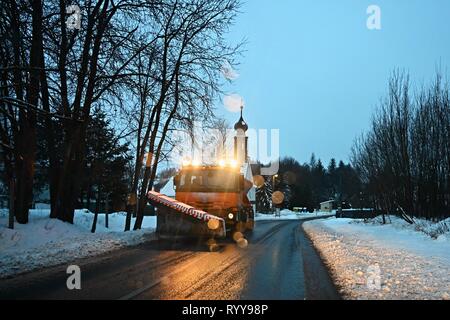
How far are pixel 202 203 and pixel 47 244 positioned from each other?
704 cm

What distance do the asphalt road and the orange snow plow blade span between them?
3200 mm

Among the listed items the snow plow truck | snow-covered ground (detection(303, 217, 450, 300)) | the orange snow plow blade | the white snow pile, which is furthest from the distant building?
the orange snow plow blade

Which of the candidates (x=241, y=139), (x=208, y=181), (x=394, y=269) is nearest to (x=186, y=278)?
(x=394, y=269)

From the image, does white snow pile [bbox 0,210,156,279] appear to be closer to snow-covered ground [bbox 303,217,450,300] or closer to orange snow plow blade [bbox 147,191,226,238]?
orange snow plow blade [bbox 147,191,226,238]

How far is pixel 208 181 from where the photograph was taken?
64.0 feet

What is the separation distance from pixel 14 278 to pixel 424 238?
14443mm

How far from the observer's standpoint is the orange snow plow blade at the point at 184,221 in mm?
16422

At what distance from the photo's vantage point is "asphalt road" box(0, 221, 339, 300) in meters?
7.18

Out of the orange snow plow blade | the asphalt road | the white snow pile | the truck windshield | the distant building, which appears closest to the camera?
the asphalt road

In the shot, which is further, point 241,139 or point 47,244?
point 241,139

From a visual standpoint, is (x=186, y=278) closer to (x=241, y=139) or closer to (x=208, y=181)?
(x=208, y=181)

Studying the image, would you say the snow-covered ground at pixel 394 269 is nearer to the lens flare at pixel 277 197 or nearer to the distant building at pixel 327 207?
the lens flare at pixel 277 197
